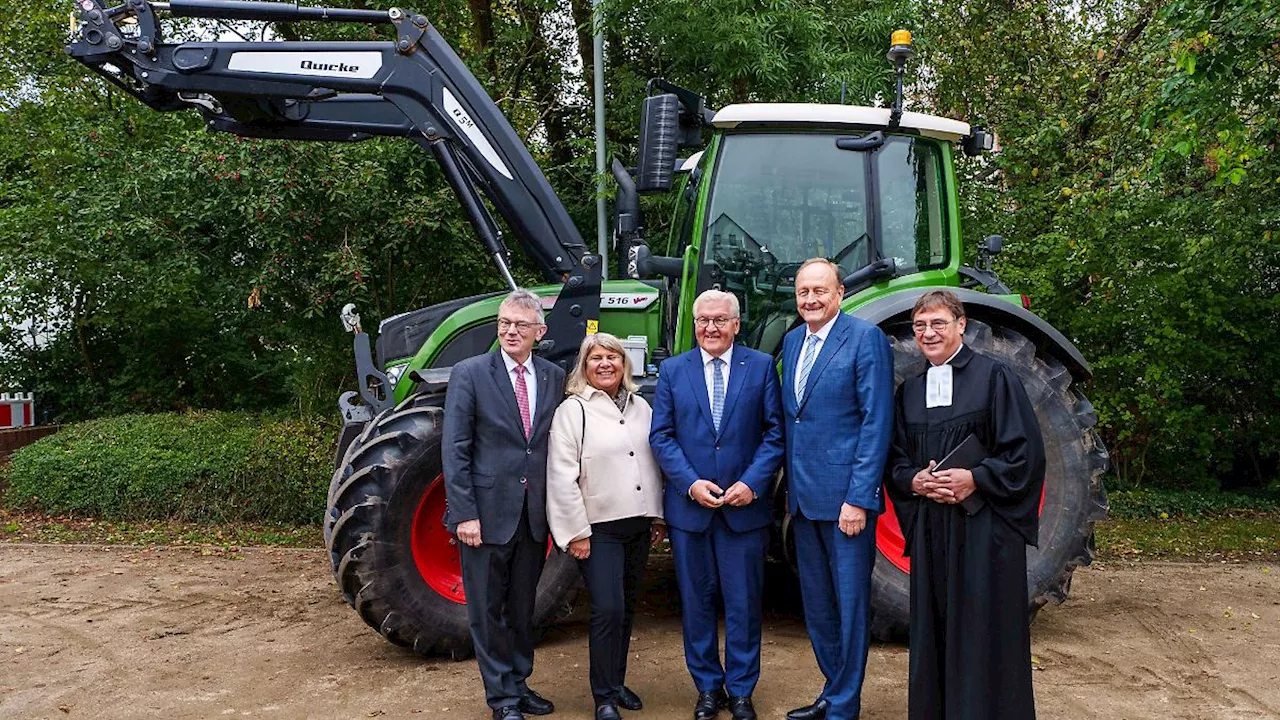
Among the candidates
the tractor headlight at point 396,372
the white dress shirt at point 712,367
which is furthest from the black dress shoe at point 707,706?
the tractor headlight at point 396,372

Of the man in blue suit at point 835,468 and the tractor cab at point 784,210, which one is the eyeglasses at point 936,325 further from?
the tractor cab at point 784,210

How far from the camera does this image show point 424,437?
5129 mm

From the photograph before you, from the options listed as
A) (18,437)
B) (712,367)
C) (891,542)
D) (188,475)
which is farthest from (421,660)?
(18,437)

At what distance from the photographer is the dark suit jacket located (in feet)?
14.3

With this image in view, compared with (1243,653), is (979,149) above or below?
above

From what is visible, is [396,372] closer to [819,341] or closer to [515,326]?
[515,326]

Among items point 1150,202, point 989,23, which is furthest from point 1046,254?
point 989,23

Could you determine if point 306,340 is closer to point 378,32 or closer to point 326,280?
point 326,280

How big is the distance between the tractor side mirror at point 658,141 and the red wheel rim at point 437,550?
173 cm

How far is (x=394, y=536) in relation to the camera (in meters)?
5.06

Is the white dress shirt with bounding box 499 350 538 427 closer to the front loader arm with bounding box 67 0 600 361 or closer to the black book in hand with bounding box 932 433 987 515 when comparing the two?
the front loader arm with bounding box 67 0 600 361

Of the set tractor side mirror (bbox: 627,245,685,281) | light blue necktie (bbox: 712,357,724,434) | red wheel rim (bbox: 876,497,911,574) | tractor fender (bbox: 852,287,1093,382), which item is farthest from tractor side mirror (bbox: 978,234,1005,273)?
light blue necktie (bbox: 712,357,724,434)

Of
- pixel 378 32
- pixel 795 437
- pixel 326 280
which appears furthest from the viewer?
pixel 378 32

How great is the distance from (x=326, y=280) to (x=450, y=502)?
4772mm
